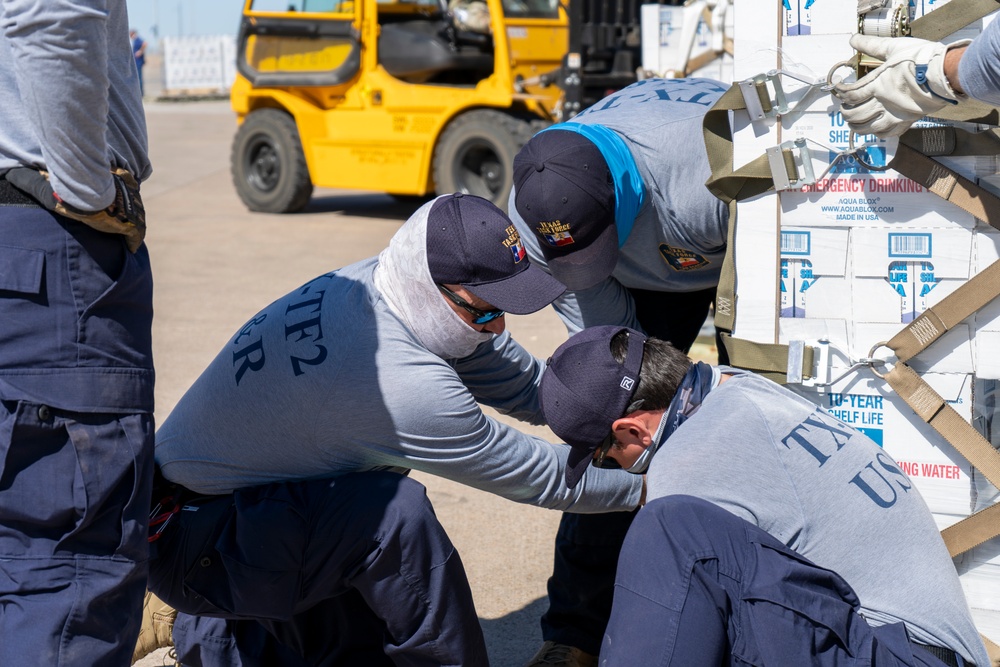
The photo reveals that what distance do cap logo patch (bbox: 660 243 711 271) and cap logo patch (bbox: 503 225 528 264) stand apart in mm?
643

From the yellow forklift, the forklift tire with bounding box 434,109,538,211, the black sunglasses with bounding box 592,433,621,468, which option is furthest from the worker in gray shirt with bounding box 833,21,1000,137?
the yellow forklift

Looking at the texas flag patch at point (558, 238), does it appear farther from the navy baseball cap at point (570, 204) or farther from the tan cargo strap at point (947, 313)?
the tan cargo strap at point (947, 313)

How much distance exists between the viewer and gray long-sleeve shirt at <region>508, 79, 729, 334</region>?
292cm

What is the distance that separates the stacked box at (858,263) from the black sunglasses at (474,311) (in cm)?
62

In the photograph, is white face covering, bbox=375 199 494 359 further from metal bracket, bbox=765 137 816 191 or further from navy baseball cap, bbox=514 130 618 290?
metal bracket, bbox=765 137 816 191

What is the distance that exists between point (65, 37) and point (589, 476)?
146 centimetres

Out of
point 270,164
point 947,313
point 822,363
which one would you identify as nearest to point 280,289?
point 270,164

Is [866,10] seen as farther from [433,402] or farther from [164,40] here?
[164,40]

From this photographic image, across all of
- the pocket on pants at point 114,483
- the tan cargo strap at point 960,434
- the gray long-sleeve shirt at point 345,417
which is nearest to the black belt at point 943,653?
the tan cargo strap at point 960,434

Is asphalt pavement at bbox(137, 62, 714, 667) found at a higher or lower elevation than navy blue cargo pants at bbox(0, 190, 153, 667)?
lower

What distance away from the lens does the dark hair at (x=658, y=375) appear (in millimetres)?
2135

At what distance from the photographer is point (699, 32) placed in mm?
6770

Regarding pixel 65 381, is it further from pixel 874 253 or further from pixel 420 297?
pixel 874 253

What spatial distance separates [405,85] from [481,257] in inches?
277
